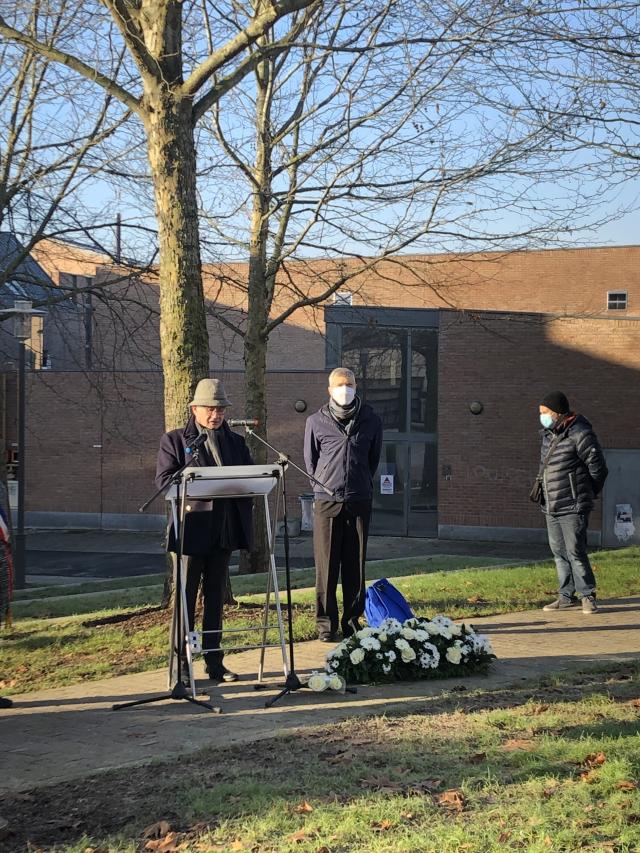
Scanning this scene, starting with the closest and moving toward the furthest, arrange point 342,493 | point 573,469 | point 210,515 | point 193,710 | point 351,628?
1. point 193,710
2. point 210,515
3. point 342,493
4. point 351,628
5. point 573,469

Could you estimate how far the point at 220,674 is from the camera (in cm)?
717

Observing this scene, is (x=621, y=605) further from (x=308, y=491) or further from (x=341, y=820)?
(x=308, y=491)

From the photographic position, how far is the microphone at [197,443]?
6.88 meters

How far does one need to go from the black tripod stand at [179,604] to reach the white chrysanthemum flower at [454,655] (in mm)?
1655

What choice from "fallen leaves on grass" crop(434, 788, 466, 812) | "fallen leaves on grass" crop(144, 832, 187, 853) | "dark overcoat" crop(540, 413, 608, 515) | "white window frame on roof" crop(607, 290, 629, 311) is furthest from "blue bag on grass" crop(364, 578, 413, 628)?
"white window frame on roof" crop(607, 290, 629, 311)

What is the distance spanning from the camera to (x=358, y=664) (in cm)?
692

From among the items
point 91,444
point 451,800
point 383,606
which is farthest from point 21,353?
point 91,444

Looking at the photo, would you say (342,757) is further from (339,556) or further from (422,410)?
(422,410)

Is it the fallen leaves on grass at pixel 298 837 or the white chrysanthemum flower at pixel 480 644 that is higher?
the white chrysanthemum flower at pixel 480 644

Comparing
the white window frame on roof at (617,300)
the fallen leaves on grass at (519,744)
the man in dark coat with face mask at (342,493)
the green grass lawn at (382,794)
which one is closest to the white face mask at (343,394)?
the man in dark coat with face mask at (342,493)

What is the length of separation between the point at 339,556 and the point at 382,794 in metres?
3.82

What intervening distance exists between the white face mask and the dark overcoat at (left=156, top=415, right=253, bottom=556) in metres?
1.28

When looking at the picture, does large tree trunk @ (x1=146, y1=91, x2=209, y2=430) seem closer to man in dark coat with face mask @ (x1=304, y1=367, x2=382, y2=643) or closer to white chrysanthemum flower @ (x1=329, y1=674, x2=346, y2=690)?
man in dark coat with face mask @ (x1=304, y1=367, x2=382, y2=643)

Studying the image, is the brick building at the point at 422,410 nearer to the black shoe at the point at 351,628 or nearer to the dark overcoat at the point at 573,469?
the dark overcoat at the point at 573,469
